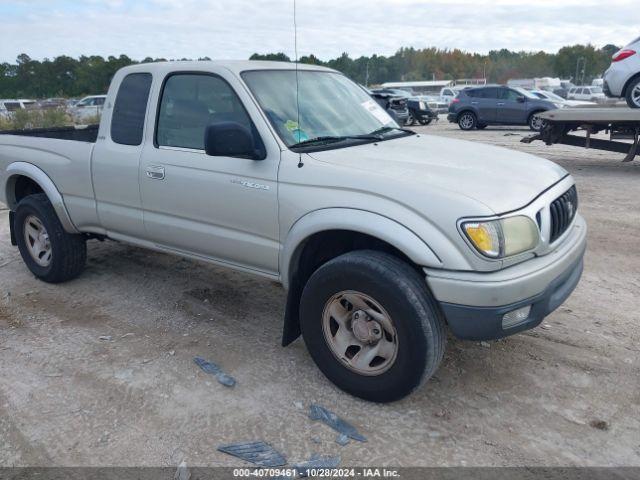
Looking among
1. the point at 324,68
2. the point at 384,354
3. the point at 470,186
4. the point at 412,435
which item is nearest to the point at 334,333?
the point at 384,354

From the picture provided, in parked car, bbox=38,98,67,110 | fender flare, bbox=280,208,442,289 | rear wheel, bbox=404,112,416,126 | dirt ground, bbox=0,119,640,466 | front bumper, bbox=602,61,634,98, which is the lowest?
dirt ground, bbox=0,119,640,466

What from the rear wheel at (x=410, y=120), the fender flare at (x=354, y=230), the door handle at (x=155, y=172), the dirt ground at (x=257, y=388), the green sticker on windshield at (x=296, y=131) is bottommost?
the dirt ground at (x=257, y=388)

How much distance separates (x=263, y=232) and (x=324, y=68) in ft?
5.51

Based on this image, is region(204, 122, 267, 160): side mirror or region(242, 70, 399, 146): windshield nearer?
region(204, 122, 267, 160): side mirror

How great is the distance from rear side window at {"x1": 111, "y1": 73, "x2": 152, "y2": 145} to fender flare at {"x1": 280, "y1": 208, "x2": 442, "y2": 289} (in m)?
1.64

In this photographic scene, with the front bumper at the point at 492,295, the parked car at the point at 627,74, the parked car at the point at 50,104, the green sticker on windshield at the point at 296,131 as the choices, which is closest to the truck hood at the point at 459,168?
the green sticker on windshield at the point at 296,131

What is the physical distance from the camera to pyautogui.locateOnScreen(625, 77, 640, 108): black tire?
11133 millimetres

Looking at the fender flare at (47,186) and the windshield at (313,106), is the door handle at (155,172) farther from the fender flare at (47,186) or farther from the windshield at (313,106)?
the fender flare at (47,186)

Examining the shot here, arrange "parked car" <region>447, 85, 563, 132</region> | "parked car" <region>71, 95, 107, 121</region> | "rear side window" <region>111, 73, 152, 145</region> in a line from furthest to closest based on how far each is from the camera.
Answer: "parked car" <region>71, 95, 107, 121</region> → "parked car" <region>447, 85, 563, 132</region> → "rear side window" <region>111, 73, 152, 145</region>

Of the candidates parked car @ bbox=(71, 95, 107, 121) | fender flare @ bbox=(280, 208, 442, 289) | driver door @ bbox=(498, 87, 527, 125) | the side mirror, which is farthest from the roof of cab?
parked car @ bbox=(71, 95, 107, 121)

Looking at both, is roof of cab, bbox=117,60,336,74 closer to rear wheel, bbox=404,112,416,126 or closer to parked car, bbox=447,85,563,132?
parked car, bbox=447,85,563,132

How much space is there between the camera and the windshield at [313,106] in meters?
3.66

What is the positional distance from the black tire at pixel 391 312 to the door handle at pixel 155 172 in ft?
4.85

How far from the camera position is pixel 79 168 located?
183 inches
